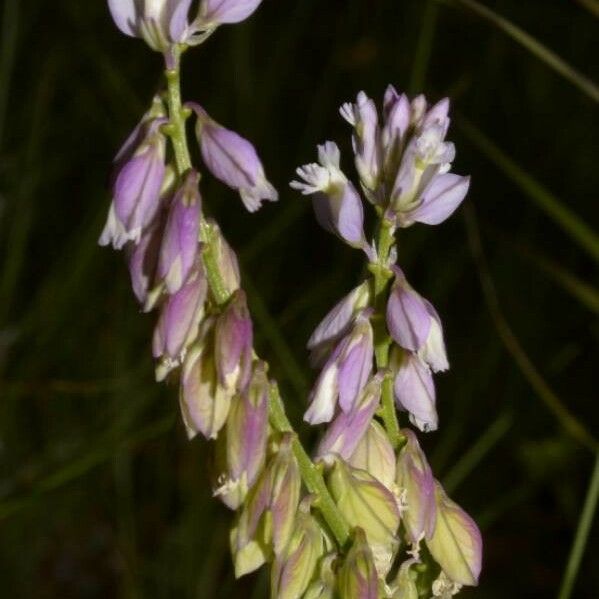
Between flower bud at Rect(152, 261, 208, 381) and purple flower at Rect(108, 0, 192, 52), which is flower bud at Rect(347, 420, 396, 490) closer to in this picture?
flower bud at Rect(152, 261, 208, 381)

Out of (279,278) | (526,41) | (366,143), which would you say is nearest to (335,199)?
(366,143)

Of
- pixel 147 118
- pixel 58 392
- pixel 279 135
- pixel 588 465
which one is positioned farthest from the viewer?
pixel 279 135

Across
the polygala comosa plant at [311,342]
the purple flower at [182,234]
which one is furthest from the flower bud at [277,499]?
the purple flower at [182,234]

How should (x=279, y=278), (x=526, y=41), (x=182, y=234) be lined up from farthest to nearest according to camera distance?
(x=279, y=278)
(x=526, y=41)
(x=182, y=234)

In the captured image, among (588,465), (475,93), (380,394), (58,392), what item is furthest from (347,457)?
(475,93)

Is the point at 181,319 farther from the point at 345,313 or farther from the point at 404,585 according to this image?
the point at 404,585

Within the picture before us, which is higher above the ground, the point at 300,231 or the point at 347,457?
the point at 347,457

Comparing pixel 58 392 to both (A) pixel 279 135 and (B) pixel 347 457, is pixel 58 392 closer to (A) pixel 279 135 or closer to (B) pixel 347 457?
(A) pixel 279 135
